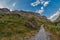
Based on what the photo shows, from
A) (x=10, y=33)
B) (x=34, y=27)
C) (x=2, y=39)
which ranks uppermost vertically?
(x=34, y=27)

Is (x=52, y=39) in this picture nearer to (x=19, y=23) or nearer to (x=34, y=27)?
(x=34, y=27)

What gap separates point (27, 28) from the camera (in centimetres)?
6006

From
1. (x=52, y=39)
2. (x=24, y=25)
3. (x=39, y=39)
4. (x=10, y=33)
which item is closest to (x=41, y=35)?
(x=39, y=39)

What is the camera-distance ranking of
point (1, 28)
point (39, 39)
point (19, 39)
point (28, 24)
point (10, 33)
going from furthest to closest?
point (28, 24), point (1, 28), point (10, 33), point (19, 39), point (39, 39)

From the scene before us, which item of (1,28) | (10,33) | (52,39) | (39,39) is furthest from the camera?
(1,28)

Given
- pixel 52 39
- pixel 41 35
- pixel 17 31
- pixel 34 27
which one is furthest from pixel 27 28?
pixel 41 35

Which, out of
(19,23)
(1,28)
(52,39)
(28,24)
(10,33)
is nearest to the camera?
(52,39)

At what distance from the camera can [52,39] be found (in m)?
40.3

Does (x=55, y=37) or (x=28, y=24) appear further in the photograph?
(x=28, y=24)

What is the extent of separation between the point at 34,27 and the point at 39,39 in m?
32.8

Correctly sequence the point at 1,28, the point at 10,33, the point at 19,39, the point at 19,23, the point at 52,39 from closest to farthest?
the point at 52,39 < the point at 19,39 < the point at 10,33 < the point at 1,28 < the point at 19,23

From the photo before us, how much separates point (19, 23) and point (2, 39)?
23052 millimetres

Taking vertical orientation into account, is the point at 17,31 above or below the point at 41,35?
above

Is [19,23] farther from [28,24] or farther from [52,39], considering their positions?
[52,39]
